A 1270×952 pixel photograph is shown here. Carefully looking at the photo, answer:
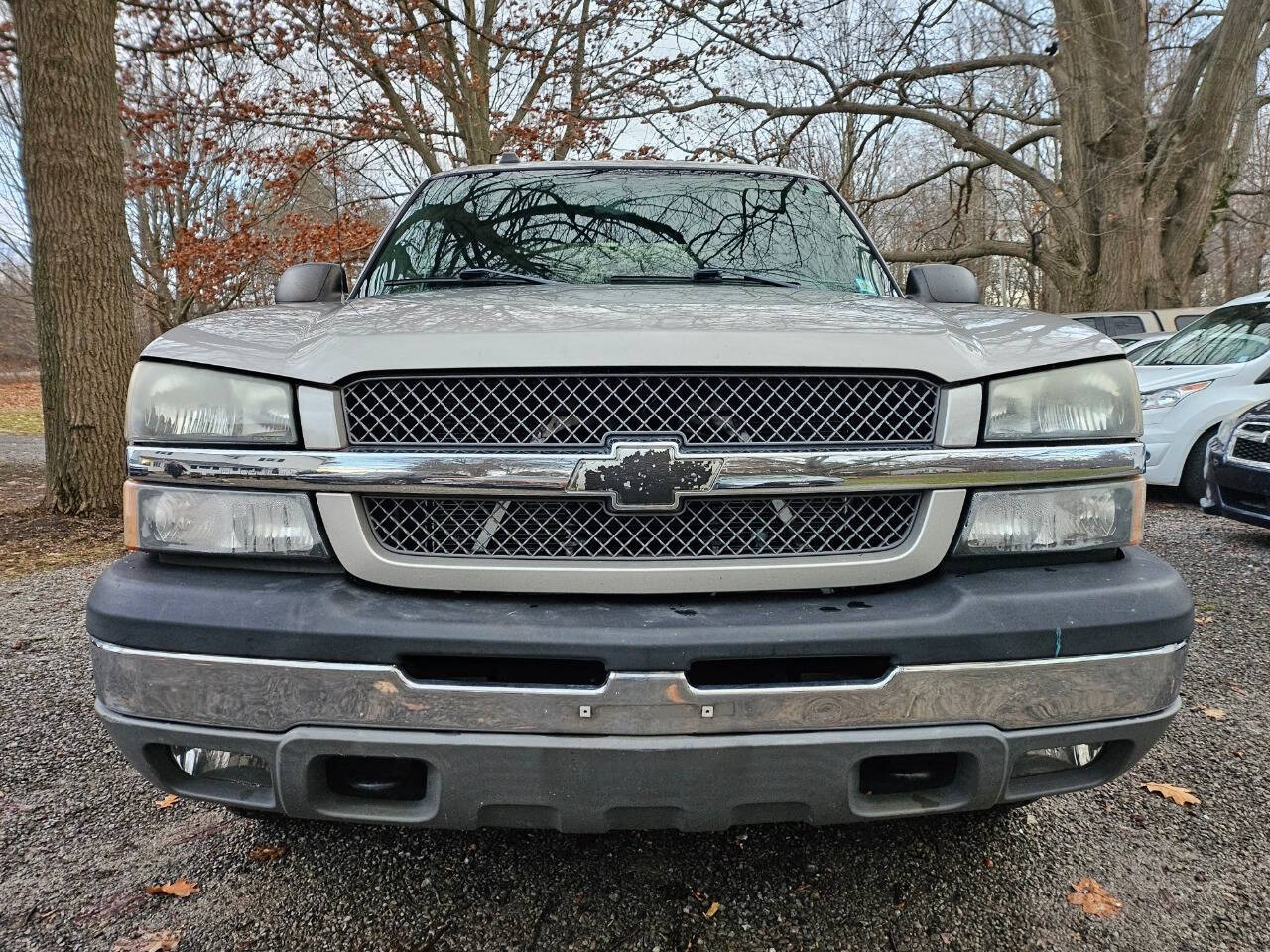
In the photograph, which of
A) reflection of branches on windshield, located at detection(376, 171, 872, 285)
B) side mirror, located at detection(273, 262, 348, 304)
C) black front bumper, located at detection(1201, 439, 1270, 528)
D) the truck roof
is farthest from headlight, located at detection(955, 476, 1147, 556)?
black front bumper, located at detection(1201, 439, 1270, 528)

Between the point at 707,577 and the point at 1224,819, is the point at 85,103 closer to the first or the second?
the point at 707,577

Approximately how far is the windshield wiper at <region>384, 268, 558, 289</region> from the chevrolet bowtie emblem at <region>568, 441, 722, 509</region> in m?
1.08

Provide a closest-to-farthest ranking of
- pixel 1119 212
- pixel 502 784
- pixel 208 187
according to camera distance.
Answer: pixel 502 784 < pixel 1119 212 < pixel 208 187

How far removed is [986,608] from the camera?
5.26 ft

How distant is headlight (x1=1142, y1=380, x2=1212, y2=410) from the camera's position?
682cm

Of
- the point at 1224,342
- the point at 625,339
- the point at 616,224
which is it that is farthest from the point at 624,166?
the point at 1224,342

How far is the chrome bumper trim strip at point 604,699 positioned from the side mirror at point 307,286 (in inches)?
58.7

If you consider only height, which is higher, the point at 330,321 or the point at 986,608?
the point at 330,321

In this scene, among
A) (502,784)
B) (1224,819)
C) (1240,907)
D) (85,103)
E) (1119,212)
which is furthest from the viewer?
(1119,212)

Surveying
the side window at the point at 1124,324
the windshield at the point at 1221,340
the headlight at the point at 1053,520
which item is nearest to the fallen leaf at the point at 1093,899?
the headlight at the point at 1053,520

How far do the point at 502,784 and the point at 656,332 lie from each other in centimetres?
95

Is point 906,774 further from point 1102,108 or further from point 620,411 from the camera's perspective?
point 1102,108

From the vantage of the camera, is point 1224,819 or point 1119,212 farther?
point 1119,212

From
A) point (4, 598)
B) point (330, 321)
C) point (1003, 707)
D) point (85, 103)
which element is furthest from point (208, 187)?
point (1003, 707)
